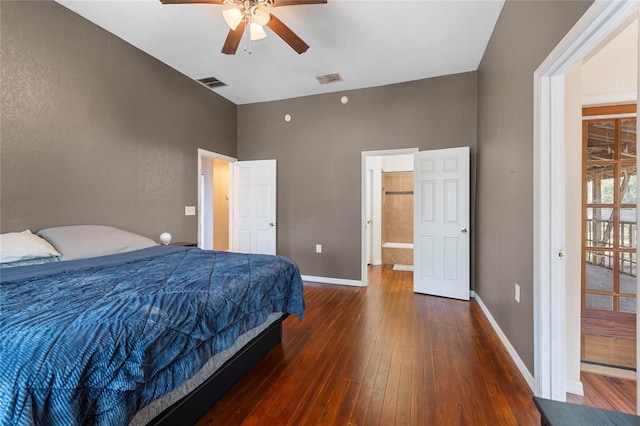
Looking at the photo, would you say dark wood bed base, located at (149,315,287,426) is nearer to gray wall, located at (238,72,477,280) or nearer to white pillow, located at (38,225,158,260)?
white pillow, located at (38,225,158,260)

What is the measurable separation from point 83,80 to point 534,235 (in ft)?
13.2

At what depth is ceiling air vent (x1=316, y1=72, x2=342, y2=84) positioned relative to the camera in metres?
3.82

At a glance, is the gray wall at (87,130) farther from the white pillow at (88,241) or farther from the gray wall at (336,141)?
the gray wall at (336,141)

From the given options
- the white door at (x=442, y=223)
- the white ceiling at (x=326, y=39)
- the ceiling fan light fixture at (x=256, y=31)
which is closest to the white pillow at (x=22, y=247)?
the white ceiling at (x=326, y=39)

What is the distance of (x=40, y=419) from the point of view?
30.4 inches

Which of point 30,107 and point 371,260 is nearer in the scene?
point 30,107

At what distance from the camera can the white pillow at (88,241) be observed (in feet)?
7.18

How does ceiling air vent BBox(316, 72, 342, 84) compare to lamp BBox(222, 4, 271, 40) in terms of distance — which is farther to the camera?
ceiling air vent BBox(316, 72, 342, 84)

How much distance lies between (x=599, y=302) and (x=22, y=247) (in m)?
4.56

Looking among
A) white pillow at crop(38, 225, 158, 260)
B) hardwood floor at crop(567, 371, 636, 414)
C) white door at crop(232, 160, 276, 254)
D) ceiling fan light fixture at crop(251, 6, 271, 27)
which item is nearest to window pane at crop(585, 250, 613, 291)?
hardwood floor at crop(567, 371, 636, 414)

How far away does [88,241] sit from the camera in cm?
232

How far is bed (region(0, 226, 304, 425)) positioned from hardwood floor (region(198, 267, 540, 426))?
0.23 m

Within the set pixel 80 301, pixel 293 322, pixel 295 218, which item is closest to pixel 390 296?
pixel 293 322

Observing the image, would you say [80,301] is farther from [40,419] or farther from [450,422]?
[450,422]
